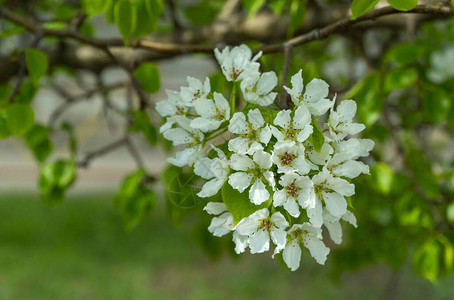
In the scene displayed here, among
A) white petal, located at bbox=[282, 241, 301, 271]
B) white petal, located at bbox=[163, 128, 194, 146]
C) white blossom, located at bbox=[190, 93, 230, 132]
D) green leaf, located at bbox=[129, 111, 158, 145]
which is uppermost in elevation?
white blossom, located at bbox=[190, 93, 230, 132]

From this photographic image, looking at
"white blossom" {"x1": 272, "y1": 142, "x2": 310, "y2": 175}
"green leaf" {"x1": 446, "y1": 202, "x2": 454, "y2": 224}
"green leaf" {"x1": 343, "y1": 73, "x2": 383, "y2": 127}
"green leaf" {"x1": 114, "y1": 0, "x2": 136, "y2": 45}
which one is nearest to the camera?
"white blossom" {"x1": 272, "y1": 142, "x2": 310, "y2": 175}

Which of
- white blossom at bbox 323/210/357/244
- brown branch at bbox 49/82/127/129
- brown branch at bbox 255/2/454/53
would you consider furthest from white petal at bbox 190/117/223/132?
brown branch at bbox 49/82/127/129

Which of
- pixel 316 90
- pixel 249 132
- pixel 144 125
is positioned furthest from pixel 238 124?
pixel 144 125

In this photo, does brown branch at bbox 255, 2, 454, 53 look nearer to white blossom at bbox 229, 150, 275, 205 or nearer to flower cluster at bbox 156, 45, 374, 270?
flower cluster at bbox 156, 45, 374, 270

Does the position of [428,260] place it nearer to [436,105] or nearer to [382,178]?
[382,178]

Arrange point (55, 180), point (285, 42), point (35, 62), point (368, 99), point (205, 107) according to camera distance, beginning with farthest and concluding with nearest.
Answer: point (55, 180) → point (368, 99) → point (35, 62) → point (285, 42) → point (205, 107)
